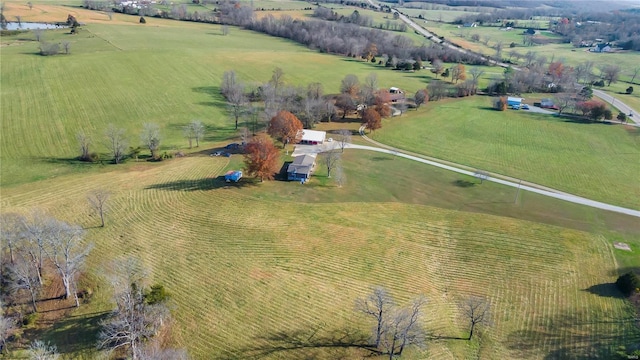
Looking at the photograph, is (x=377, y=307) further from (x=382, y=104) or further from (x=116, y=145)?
(x=382, y=104)

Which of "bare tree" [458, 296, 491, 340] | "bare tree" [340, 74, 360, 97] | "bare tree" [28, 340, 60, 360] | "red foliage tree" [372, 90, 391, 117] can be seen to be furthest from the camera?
"bare tree" [340, 74, 360, 97]

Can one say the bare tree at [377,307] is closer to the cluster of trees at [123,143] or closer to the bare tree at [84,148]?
the cluster of trees at [123,143]

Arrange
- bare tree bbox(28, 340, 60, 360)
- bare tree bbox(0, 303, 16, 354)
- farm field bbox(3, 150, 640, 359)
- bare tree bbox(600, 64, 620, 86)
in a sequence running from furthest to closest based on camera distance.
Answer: bare tree bbox(600, 64, 620, 86)
farm field bbox(3, 150, 640, 359)
bare tree bbox(0, 303, 16, 354)
bare tree bbox(28, 340, 60, 360)

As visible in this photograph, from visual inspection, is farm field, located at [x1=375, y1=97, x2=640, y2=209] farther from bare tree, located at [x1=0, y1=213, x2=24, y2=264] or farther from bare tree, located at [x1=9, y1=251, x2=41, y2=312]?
bare tree, located at [x1=9, y1=251, x2=41, y2=312]

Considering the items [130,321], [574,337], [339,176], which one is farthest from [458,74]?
[130,321]

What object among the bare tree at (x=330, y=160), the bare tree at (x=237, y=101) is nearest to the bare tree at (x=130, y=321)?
the bare tree at (x=330, y=160)

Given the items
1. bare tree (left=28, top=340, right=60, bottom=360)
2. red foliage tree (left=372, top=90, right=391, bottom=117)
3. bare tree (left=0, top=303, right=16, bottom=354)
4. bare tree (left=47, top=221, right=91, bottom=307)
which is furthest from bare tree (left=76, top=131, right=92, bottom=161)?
red foliage tree (left=372, top=90, right=391, bottom=117)

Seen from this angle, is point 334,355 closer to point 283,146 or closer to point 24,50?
point 283,146
